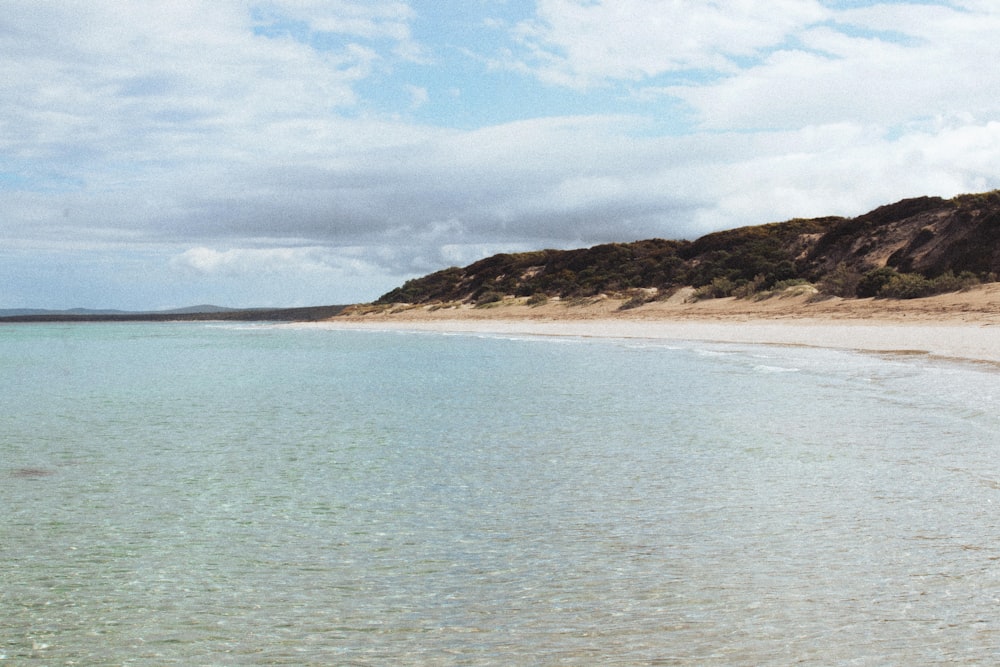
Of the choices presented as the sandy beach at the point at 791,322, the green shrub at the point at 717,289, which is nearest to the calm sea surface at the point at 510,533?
the sandy beach at the point at 791,322

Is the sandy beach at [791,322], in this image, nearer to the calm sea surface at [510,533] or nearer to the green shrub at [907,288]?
the green shrub at [907,288]

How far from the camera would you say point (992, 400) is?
1286 centimetres

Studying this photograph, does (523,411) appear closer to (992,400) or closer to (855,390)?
(855,390)

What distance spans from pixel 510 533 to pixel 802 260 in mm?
50456

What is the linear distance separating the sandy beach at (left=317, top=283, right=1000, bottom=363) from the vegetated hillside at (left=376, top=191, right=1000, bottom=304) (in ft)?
5.59

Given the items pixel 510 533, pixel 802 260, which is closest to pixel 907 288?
pixel 802 260

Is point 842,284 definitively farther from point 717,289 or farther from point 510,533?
point 510,533

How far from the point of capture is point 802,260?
Answer: 52.6 meters

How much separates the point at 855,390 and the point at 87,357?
28306 mm

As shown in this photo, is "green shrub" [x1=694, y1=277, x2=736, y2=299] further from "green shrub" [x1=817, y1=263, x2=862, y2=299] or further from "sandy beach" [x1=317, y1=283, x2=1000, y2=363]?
"green shrub" [x1=817, y1=263, x2=862, y2=299]

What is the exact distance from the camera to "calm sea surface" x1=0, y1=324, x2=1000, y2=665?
4214 millimetres

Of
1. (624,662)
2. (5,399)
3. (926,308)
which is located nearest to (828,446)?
(624,662)

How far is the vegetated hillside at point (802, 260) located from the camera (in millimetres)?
41188

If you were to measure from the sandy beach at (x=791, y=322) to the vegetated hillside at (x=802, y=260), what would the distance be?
5.59 feet
